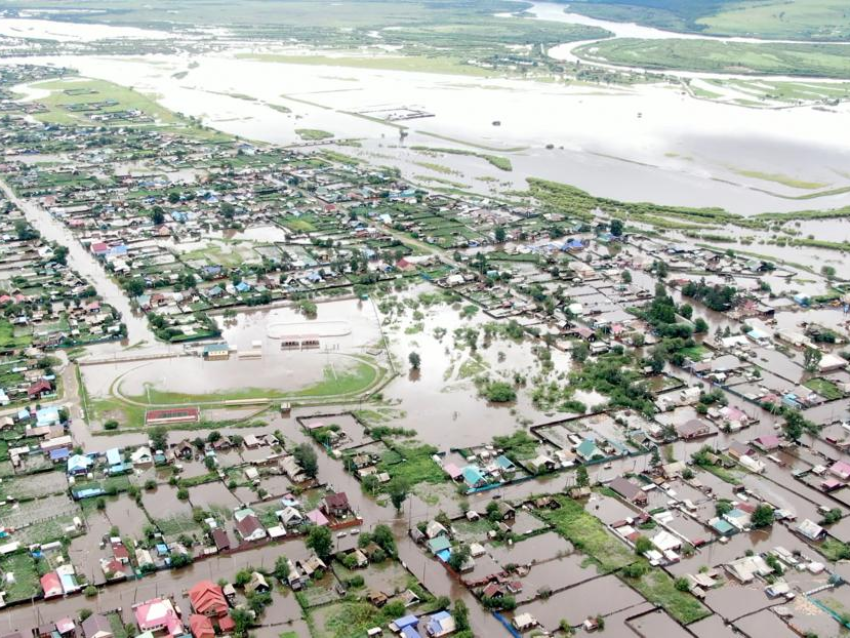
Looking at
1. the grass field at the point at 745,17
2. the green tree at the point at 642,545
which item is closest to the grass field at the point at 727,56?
the grass field at the point at 745,17

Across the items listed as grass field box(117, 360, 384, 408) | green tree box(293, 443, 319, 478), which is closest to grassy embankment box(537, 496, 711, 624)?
green tree box(293, 443, 319, 478)

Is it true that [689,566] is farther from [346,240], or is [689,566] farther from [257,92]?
[257,92]

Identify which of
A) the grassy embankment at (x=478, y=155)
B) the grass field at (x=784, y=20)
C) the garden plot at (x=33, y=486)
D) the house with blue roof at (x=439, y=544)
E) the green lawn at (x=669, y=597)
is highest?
the grass field at (x=784, y=20)

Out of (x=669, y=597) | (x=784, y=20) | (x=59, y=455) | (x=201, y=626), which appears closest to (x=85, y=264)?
(x=59, y=455)

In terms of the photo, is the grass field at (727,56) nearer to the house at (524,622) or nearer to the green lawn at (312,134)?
the green lawn at (312,134)

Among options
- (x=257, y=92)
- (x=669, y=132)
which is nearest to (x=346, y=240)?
(x=669, y=132)

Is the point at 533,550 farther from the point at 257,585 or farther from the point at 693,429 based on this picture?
the point at 693,429

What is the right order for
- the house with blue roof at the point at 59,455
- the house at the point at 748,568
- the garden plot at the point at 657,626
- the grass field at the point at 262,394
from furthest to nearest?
the grass field at the point at 262,394, the house with blue roof at the point at 59,455, the house at the point at 748,568, the garden plot at the point at 657,626
